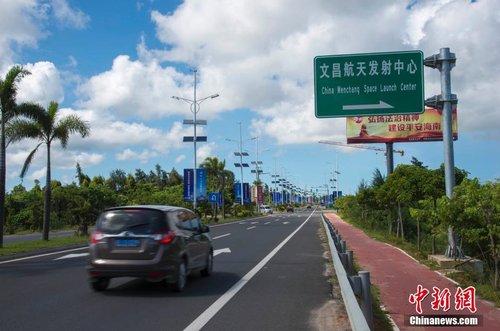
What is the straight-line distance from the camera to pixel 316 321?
22.5ft

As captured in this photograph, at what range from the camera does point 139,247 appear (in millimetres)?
8523

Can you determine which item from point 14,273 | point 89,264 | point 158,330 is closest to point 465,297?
point 158,330

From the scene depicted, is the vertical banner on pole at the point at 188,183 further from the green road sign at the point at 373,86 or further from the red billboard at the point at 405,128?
the green road sign at the point at 373,86

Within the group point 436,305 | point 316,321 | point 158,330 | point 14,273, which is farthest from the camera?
point 14,273

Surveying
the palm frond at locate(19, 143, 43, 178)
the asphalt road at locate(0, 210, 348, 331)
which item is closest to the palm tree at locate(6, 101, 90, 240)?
the palm frond at locate(19, 143, 43, 178)

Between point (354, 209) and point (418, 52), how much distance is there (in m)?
33.0

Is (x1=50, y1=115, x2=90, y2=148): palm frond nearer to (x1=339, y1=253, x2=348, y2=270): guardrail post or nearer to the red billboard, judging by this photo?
(x1=339, y1=253, x2=348, y2=270): guardrail post

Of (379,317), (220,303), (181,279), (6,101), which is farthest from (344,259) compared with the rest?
(6,101)

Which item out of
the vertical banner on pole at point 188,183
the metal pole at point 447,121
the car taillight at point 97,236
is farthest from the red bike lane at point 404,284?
the vertical banner on pole at point 188,183

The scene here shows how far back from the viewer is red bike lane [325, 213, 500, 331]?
7.33m

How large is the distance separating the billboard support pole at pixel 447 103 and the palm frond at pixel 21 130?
Answer: 16.7 metres

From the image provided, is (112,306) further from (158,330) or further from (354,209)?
(354,209)

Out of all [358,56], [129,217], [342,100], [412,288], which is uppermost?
[358,56]

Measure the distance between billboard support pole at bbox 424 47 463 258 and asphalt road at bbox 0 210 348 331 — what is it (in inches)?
141
